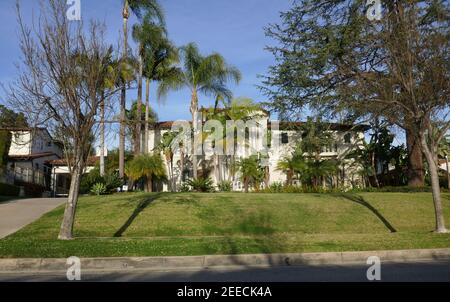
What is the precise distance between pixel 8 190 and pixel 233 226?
1882 cm

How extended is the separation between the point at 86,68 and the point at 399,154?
2649 centimetres

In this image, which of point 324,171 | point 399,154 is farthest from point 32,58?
point 399,154

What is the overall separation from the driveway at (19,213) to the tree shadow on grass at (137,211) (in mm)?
3317

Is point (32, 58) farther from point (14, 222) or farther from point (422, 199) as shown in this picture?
point (422, 199)

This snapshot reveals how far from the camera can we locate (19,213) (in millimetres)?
18672

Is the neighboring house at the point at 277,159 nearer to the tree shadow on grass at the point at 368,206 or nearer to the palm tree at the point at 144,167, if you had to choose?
the palm tree at the point at 144,167

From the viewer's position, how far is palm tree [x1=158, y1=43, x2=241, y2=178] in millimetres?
33719

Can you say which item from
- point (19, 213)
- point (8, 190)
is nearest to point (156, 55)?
point (8, 190)

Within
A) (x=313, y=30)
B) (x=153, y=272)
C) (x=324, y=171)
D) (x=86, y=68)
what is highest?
(x=313, y=30)

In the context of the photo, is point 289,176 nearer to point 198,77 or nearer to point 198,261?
point 198,77

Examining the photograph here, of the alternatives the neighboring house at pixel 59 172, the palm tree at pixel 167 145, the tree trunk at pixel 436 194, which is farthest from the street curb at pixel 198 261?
the neighboring house at pixel 59 172

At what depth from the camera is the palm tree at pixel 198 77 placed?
33.7 metres
